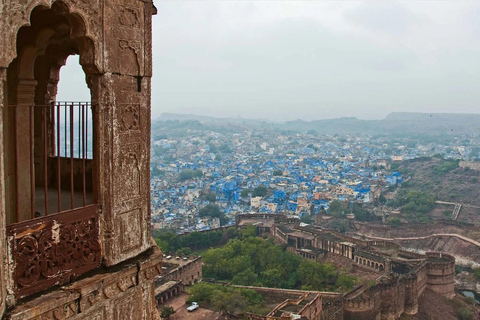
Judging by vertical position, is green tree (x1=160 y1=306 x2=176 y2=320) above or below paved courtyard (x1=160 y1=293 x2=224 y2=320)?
above

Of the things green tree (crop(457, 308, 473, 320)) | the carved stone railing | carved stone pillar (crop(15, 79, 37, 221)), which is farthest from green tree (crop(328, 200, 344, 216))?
the carved stone railing

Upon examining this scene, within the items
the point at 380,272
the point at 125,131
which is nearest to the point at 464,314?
the point at 380,272

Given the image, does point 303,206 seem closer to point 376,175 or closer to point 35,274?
point 376,175

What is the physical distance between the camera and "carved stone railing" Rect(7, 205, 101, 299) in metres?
2.45

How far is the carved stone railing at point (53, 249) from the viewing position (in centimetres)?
245

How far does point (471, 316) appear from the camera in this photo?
19828 millimetres

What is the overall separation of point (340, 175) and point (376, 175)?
193 inches

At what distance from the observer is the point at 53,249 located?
2646 mm

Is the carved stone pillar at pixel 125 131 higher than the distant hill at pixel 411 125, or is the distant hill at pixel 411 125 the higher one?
the carved stone pillar at pixel 125 131

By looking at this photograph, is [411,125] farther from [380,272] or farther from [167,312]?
[167,312]

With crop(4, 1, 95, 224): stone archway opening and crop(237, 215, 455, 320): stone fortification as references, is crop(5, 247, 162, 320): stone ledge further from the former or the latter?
crop(237, 215, 455, 320): stone fortification

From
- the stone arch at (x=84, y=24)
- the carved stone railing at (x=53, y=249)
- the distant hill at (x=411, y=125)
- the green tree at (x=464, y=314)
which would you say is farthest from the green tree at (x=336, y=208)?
the distant hill at (x=411, y=125)

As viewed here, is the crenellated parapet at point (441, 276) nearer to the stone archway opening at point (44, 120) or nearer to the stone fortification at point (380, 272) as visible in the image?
the stone fortification at point (380, 272)

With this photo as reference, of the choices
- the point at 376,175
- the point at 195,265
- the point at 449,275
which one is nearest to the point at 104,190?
the point at 195,265
